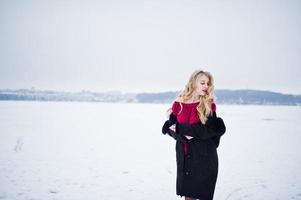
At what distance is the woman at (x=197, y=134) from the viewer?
274cm

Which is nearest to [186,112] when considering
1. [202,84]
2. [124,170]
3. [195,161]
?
[202,84]

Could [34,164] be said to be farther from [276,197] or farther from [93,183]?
[276,197]

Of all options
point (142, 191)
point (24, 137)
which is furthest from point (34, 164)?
point (24, 137)

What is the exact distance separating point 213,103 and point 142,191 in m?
2.58

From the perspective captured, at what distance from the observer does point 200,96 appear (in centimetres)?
284

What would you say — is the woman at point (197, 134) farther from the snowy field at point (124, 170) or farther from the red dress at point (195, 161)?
the snowy field at point (124, 170)

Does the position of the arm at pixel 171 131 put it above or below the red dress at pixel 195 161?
above

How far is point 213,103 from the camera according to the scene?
9.23 feet

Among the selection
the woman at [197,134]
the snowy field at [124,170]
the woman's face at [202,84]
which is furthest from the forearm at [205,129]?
the snowy field at [124,170]

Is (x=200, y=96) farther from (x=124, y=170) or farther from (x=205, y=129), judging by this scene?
(x=124, y=170)

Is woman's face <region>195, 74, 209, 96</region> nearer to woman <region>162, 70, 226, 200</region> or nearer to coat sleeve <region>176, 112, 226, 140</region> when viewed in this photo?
woman <region>162, 70, 226, 200</region>

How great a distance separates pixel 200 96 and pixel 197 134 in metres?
0.38

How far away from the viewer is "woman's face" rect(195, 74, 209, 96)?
2.81 metres

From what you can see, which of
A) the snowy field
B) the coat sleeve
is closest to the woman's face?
the coat sleeve
